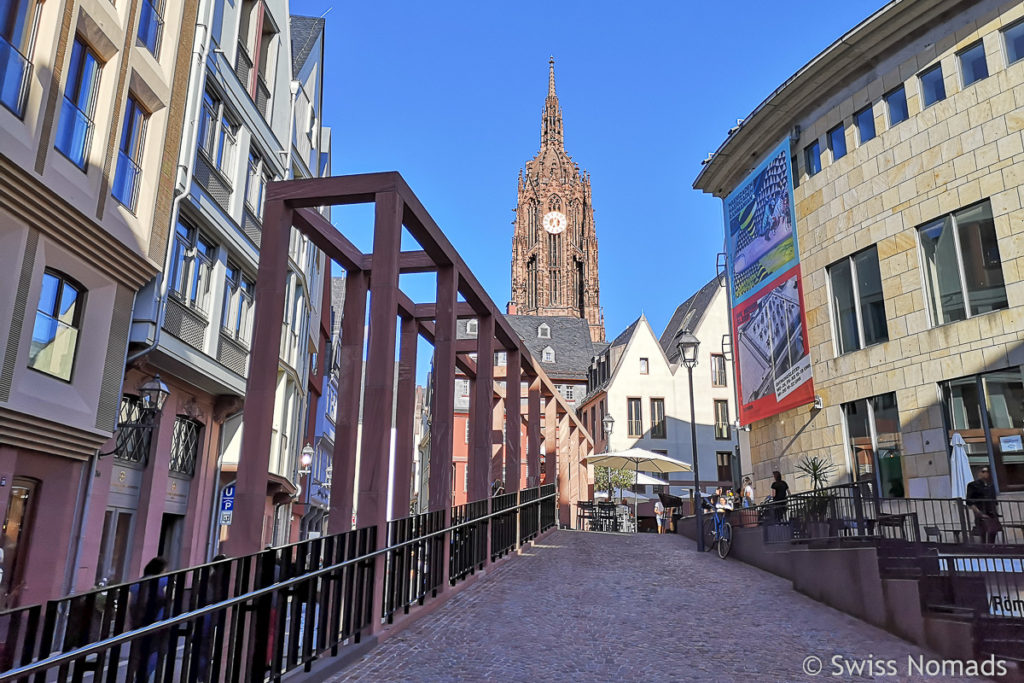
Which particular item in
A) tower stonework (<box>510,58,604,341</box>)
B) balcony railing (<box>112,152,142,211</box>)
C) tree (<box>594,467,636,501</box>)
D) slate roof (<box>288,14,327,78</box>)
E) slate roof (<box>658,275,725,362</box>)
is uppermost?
tower stonework (<box>510,58,604,341</box>)

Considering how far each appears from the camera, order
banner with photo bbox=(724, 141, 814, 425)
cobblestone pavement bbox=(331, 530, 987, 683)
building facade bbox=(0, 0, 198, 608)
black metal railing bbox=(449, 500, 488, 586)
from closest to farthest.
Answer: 1. cobblestone pavement bbox=(331, 530, 987, 683)
2. black metal railing bbox=(449, 500, 488, 586)
3. building facade bbox=(0, 0, 198, 608)
4. banner with photo bbox=(724, 141, 814, 425)

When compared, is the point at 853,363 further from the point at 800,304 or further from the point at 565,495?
the point at 565,495

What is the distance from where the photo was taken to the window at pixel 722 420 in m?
52.6

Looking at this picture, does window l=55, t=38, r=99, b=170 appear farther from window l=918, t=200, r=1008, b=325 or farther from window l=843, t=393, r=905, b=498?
window l=843, t=393, r=905, b=498

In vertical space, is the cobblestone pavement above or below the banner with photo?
below

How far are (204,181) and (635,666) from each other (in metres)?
14.0

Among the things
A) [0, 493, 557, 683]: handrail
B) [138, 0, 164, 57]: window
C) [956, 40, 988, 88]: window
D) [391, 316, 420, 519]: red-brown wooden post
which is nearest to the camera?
[0, 493, 557, 683]: handrail

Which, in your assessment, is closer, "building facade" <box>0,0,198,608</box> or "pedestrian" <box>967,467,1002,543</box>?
"pedestrian" <box>967,467,1002,543</box>

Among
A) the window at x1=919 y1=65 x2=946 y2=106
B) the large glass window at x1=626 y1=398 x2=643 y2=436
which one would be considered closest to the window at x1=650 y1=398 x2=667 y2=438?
the large glass window at x1=626 y1=398 x2=643 y2=436

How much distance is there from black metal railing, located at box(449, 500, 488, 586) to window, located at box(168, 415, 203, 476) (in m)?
8.04

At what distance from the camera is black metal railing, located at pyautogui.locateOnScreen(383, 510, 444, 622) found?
9.00m

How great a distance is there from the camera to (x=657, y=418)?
177 ft

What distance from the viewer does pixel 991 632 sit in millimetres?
8711

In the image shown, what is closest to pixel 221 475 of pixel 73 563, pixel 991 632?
pixel 73 563
